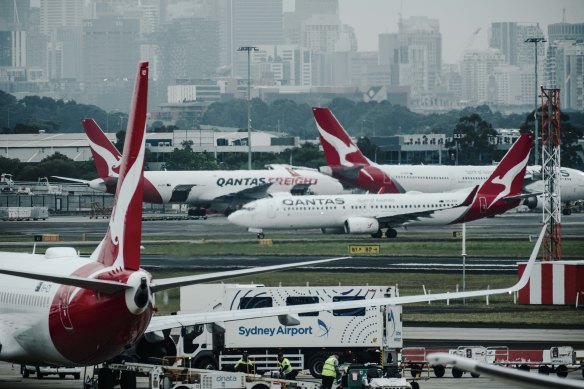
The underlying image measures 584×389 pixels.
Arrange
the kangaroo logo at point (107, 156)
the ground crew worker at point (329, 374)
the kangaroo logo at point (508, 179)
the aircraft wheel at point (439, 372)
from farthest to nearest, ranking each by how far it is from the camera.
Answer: the kangaroo logo at point (107, 156), the kangaroo logo at point (508, 179), the aircraft wheel at point (439, 372), the ground crew worker at point (329, 374)

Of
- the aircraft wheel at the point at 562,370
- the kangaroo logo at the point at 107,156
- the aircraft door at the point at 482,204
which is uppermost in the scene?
the kangaroo logo at the point at 107,156

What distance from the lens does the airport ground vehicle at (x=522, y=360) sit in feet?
148

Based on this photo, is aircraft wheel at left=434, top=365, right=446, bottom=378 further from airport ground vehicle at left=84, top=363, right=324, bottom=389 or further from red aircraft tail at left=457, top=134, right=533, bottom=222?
red aircraft tail at left=457, top=134, right=533, bottom=222

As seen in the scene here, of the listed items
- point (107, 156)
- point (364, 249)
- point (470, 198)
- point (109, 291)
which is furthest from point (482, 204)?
point (109, 291)

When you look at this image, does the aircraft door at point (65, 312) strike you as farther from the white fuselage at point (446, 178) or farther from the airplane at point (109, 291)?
the white fuselage at point (446, 178)

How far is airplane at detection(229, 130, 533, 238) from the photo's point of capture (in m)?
112

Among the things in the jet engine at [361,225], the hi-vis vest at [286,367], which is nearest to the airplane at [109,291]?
the hi-vis vest at [286,367]

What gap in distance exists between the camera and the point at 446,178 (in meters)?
142

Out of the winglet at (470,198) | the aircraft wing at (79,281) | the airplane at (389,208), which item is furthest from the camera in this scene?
the winglet at (470,198)

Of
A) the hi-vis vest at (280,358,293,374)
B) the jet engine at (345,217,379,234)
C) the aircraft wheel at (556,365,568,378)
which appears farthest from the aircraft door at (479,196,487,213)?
the hi-vis vest at (280,358,293,374)

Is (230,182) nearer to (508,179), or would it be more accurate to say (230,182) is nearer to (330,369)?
(508,179)

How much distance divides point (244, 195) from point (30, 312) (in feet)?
342

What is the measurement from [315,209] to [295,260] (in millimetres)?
23562

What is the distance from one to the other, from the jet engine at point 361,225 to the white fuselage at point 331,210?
2.42 ft
